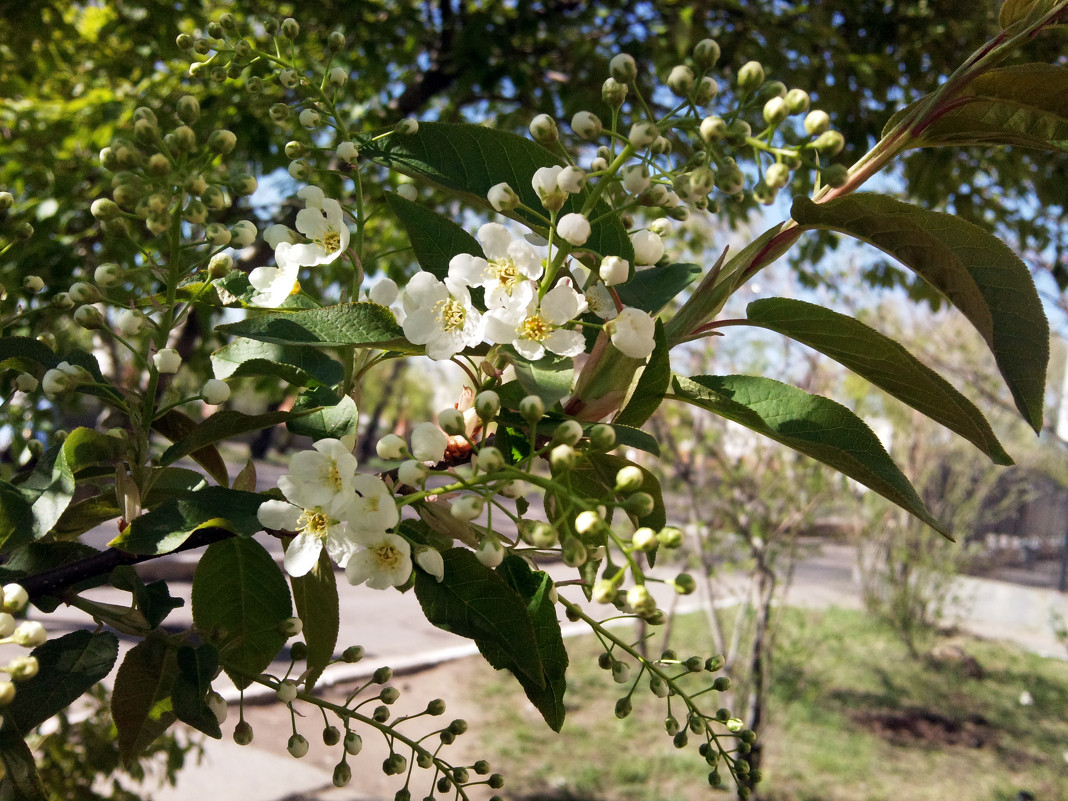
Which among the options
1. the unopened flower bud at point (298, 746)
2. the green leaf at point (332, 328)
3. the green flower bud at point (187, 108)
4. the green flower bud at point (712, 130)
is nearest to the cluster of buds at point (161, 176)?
the green flower bud at point (187, 108)

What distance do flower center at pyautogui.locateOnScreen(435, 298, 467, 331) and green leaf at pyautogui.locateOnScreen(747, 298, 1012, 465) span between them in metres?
0.22

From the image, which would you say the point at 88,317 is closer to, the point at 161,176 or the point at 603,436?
the point at 161,176

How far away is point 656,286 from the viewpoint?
23.9 inches

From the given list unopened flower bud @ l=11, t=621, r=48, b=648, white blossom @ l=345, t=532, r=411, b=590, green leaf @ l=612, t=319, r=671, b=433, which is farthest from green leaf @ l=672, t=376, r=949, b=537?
unopened flower bud @ l=11, t=621, r=48, b=648

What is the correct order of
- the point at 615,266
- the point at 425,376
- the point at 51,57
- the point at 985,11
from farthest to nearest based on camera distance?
the point at 425,376 → the point at 985,11 → the point at 51,57 → the point at 615,266

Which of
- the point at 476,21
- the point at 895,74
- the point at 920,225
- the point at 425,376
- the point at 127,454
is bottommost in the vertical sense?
the point at 127,454

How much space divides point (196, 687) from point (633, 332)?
389 mm

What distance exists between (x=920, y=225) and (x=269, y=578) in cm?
53

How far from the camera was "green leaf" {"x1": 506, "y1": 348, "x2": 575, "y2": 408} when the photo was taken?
1.65 feet

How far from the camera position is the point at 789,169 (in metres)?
0.51

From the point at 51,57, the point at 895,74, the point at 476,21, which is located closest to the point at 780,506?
the point at 895,74

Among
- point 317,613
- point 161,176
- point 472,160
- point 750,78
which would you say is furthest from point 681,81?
point 317,613

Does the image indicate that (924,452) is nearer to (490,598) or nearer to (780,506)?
(780,506)

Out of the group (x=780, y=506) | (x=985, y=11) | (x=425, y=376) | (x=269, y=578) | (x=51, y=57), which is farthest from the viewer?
(x=425, y=376)
